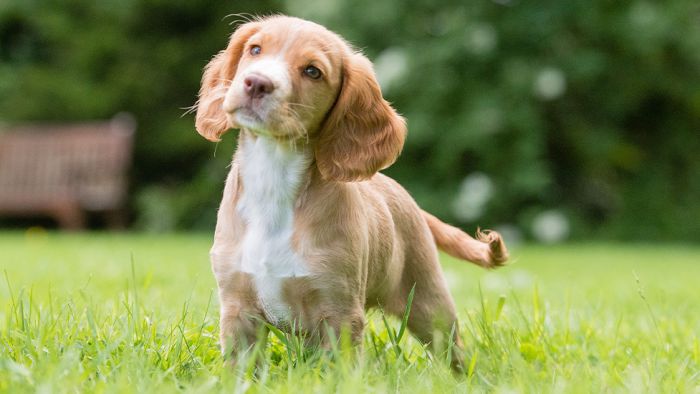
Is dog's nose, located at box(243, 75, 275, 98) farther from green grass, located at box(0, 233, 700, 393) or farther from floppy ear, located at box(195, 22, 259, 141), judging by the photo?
green grass, located at box(0, 233, 700, 393)

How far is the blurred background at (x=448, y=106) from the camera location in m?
11.2

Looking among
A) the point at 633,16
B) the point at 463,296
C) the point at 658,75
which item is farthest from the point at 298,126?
the point at 658,75

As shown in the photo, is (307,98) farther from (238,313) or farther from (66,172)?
(66,172)

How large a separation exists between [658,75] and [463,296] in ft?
27.0

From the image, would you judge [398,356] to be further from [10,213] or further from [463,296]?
[10,213]

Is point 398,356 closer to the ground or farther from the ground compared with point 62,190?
farther from the ground

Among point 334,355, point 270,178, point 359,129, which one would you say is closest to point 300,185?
point 270,178

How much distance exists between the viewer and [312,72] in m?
2.56

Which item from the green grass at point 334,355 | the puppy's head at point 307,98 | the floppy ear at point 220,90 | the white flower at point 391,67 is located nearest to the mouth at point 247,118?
the puppy's head at point 307,98

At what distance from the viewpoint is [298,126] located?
8.27 feet

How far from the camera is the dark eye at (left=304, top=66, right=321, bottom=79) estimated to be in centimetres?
255

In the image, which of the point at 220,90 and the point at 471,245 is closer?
the point at 220,90

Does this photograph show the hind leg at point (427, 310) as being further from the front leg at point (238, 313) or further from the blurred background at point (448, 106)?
the blurred background at point (448, 106)

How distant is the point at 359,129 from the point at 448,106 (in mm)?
8926
